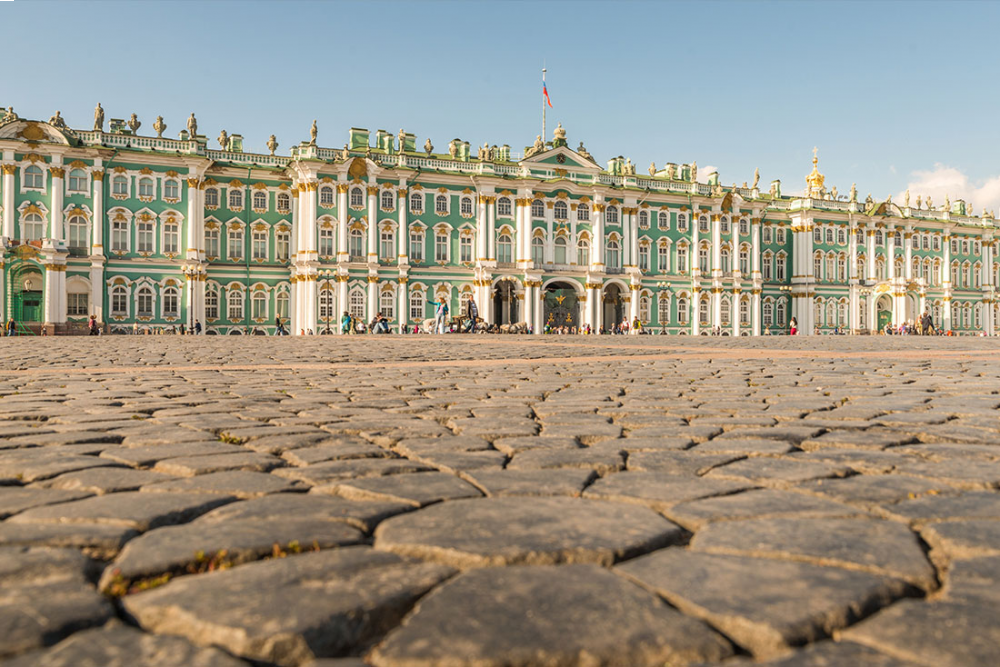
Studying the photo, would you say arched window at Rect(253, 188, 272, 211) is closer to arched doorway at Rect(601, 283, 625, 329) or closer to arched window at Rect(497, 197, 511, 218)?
arched window at Rect(497, 197, 511, 218)

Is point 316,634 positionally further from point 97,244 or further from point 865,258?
point 865,258

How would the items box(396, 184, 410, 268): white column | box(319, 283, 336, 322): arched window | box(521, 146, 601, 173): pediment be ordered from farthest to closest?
box(521, 146, 601, 173): pediment, box(396, 184, 410, 268): white column, box(319, 283, 336, 322): arched window

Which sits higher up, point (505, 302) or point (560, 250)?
point (560, 250)

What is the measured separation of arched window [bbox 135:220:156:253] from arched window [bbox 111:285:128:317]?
245cm

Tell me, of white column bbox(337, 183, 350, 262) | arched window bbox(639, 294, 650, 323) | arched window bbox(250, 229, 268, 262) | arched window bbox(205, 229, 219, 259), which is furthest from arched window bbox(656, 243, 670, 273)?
arched window bbox(205, 229, 219, 259)

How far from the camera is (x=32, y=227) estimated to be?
1575 inches

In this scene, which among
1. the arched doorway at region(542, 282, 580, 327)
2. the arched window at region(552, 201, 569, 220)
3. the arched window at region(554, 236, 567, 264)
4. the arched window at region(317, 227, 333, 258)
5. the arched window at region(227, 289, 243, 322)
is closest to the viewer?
the arched window at region(227, 289, 243, 322)

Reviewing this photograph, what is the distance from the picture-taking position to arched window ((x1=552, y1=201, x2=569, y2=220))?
5047 cm

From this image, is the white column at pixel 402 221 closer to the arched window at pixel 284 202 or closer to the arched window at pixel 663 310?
the arched window at pixel 284 202

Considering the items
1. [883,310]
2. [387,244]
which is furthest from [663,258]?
[883,310]

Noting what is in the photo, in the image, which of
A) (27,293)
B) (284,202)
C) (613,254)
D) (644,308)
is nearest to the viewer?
(27,293)

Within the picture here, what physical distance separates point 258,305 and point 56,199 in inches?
464

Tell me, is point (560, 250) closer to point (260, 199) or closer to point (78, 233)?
point (260, 199)

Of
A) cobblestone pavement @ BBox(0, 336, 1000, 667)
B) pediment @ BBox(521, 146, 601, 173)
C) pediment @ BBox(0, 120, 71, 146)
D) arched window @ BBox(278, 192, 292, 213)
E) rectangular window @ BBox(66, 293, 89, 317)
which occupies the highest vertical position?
pediment @ BBox(521, 146, 601, 173)
